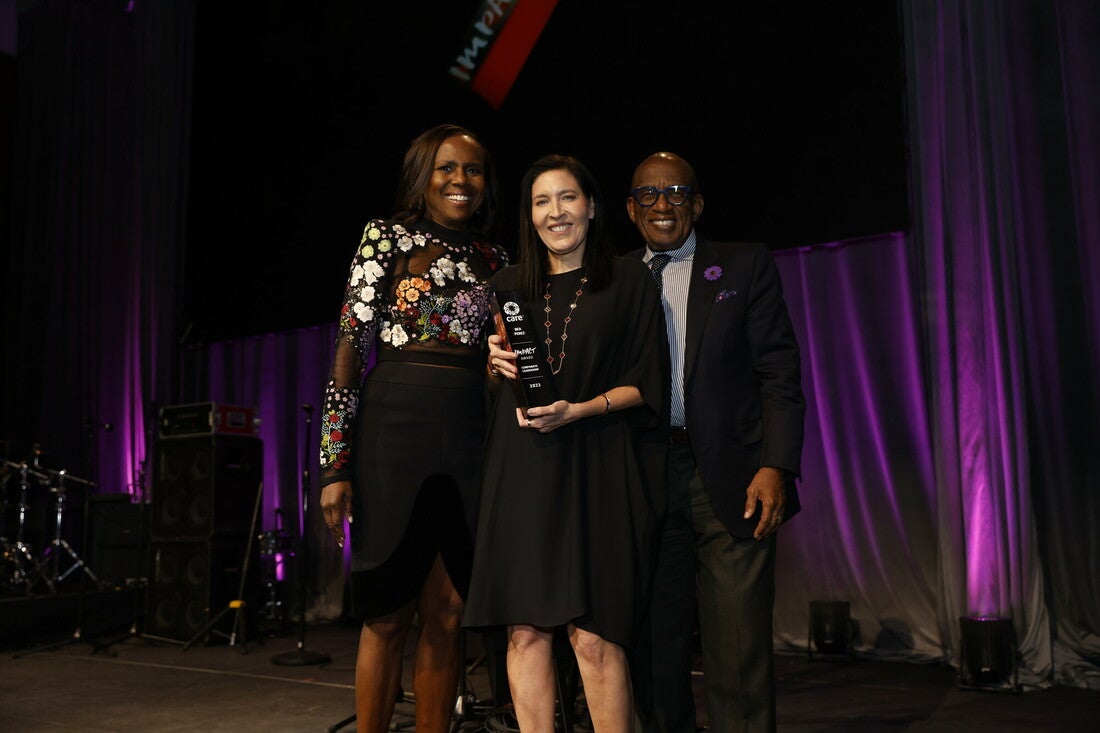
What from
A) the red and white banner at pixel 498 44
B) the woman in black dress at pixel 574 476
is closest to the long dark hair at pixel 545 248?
the woman in black dress at pixel 574 476

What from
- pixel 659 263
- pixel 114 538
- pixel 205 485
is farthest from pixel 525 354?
pixel 114 538

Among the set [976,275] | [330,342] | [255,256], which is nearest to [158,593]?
[330,342]

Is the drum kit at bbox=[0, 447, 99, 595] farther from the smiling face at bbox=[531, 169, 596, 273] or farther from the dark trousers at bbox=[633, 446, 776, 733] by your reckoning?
the smiling face at bbox=[531, 169, 596, 273]

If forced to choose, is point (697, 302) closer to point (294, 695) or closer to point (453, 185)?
point (453, 185)

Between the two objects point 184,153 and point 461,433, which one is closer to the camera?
point 461,433

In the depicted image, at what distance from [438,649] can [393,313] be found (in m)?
0.75

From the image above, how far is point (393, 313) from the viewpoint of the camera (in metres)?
2.08

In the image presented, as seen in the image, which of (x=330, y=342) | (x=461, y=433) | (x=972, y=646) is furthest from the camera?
(x=330, y=342)

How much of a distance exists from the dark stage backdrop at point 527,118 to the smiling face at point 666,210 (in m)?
2.64

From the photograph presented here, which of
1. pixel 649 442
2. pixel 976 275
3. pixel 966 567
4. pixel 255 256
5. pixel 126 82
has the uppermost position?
pixel 126 82

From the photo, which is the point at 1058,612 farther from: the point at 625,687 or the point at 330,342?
the point at 330,342

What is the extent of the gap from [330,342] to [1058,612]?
16.8 ft

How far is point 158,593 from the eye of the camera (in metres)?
5.89

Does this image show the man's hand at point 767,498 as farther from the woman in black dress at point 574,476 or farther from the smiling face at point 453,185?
the smiling face at point 453,185
